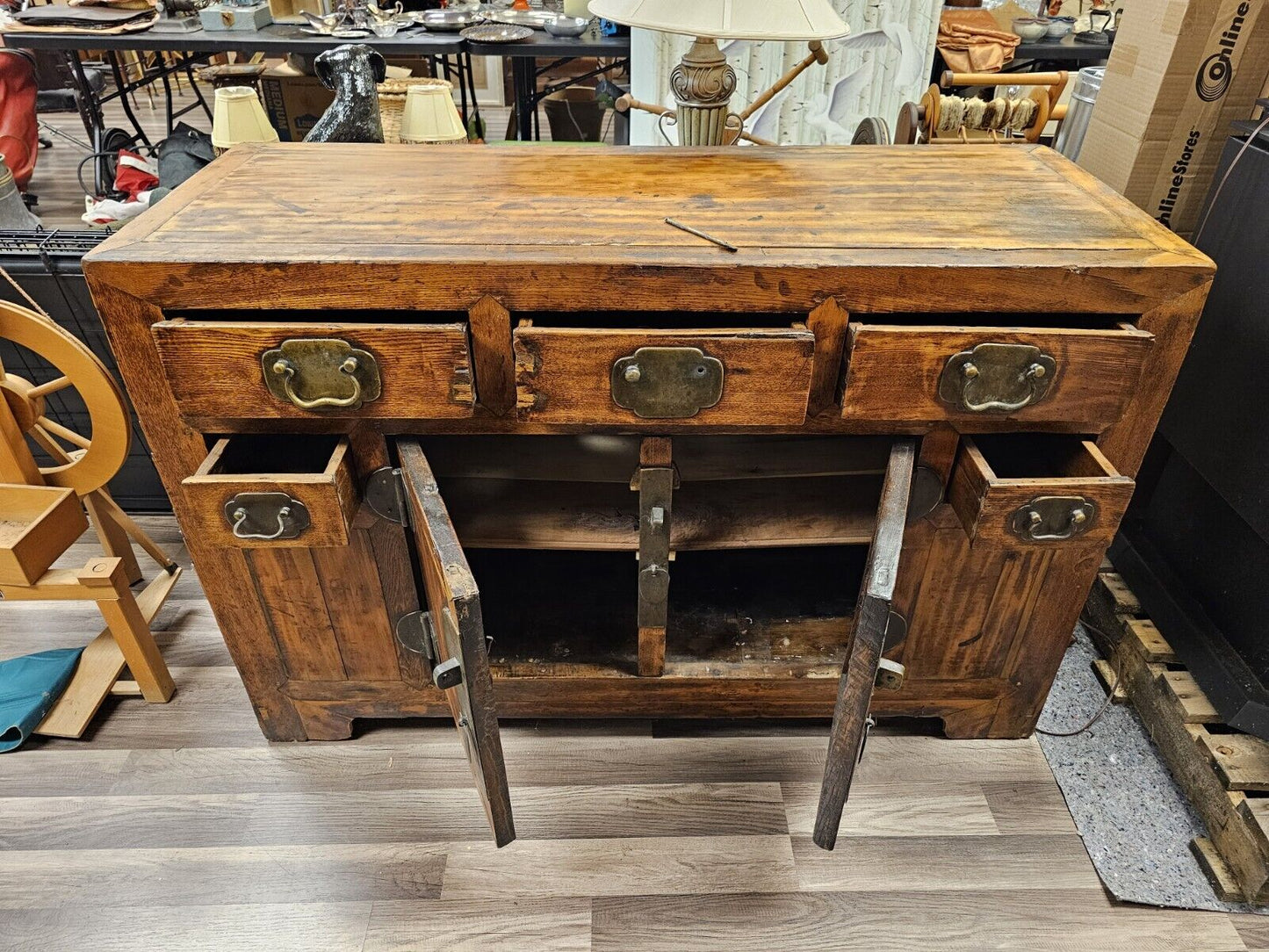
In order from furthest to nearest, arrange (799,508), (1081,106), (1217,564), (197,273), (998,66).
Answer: (998,66) → (1081,106) → (1217,564) → (799,508) → (197,273)

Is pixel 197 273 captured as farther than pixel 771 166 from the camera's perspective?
No

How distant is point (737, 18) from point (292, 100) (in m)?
4.07

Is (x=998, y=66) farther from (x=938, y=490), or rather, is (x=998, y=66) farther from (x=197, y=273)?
(x=197, y=273)

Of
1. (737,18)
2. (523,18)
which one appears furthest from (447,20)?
(737,18)

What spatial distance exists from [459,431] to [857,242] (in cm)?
58

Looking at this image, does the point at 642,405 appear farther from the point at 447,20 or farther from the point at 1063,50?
the point at 1063,50

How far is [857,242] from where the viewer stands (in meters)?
1.04

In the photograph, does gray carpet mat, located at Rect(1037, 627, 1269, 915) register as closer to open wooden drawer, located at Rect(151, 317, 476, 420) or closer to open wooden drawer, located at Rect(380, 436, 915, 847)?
open wooden drawer, located at Rect(380, 436, 915, 847)

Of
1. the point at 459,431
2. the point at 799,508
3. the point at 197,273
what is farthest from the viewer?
the point at 799,508

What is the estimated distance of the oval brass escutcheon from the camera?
39.2 inches

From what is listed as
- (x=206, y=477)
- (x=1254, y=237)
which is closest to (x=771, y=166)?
(x=1254, y=237)

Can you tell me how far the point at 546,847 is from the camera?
1314 millimetres

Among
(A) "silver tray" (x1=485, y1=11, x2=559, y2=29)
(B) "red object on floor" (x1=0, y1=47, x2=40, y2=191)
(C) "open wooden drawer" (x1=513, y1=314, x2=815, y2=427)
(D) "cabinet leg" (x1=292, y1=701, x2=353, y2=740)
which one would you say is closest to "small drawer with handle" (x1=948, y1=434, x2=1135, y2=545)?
(C) "open wooden drawer" (x1=513, y1=314, x2=815, y2=427)

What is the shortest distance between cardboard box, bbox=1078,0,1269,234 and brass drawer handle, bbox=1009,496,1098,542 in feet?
2.99
